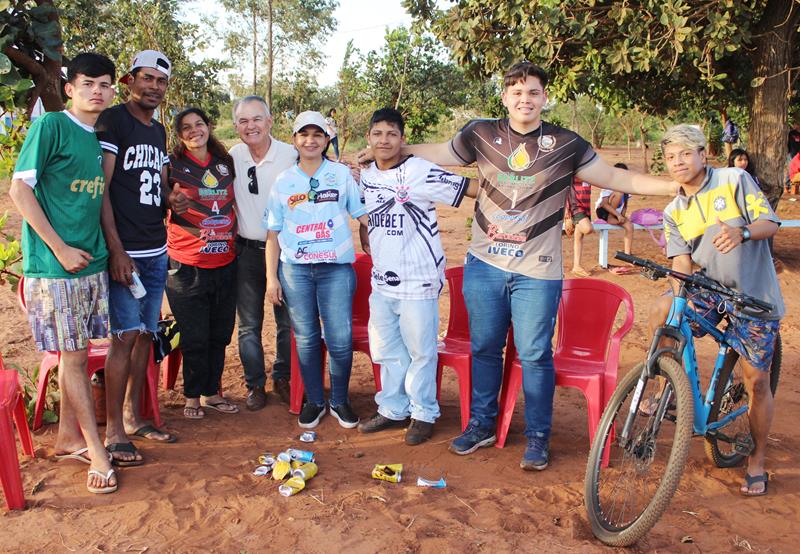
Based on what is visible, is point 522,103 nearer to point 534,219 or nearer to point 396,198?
point 534,219

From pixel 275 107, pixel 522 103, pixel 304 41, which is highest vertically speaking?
pixel 304 41

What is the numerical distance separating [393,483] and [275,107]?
26.4 metres

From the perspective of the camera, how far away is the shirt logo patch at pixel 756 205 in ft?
11.0

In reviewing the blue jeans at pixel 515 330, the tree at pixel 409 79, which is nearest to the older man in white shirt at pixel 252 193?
the blue jeans at pixel 515 330

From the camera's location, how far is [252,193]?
A: 4328 mm

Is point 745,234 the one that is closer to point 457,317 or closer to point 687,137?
point 687,137

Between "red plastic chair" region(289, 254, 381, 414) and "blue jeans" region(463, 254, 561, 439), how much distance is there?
794 mm

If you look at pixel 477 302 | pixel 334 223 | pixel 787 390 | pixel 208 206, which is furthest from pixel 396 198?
pixel 787 390

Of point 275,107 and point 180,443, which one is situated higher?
point 275,107

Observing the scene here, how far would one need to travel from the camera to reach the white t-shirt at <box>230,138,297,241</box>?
4332 mm

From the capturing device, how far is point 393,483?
3.65 m

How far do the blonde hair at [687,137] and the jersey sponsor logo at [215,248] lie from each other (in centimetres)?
256

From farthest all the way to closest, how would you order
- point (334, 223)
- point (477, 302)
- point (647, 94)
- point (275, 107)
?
point (275, 107) → point (647, 94) → point (334, 223) → point (477, 302)

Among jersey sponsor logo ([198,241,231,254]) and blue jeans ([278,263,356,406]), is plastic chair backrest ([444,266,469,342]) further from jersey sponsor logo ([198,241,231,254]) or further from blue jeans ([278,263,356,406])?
jersey sponsor logo ([198,241,231,254])
